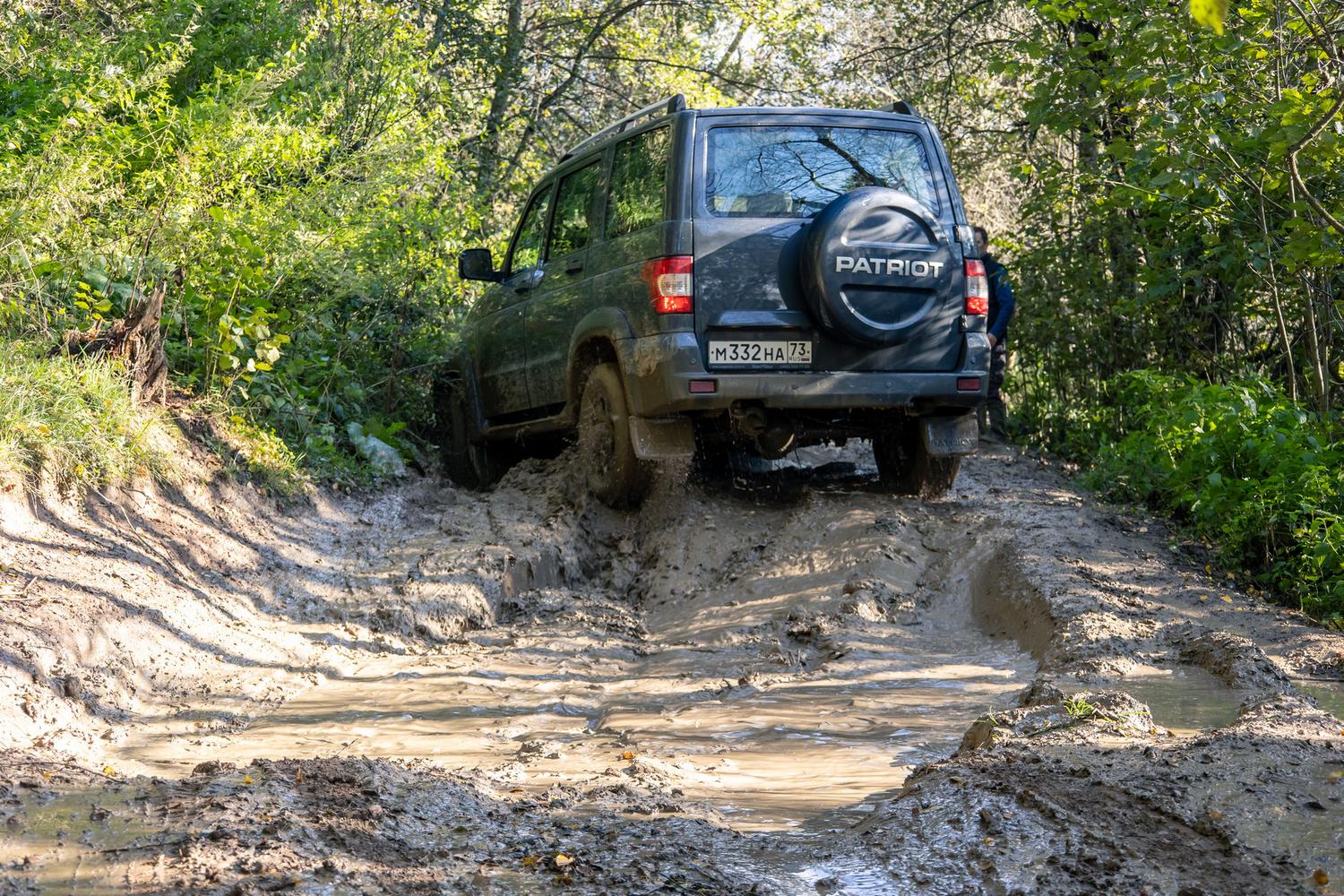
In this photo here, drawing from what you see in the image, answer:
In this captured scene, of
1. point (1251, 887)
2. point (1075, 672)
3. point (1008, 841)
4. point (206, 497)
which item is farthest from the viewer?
point (206, 497)

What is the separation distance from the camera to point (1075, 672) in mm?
4703

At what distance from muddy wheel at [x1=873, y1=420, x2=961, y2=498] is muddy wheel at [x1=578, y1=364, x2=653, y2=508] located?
1.43m

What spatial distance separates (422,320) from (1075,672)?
6.43 meters

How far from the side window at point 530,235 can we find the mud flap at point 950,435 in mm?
2732

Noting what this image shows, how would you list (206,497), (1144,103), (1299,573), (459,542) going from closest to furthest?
(1299,573), (206,497), (459,542), (1144,103)

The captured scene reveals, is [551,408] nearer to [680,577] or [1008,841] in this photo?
[680,577]

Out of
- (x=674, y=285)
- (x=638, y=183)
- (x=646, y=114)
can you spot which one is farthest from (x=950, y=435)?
(x=646, y=114)

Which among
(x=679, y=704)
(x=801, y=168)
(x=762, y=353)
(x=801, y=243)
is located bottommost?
(x=679, y=704)

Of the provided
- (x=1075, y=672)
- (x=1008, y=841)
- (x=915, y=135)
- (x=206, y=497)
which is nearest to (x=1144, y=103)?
(x=915, y=135)

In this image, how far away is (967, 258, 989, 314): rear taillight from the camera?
6.77 meters

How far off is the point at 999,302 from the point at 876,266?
3.97 meters

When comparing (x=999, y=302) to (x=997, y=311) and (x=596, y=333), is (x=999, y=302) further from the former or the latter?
(x=596, y=333)

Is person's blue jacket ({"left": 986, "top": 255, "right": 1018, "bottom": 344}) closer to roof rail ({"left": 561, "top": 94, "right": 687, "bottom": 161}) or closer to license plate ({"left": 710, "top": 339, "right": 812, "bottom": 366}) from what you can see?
roof rail ({"left": 561, "top": 94, "right": 687, "bottom": 161})

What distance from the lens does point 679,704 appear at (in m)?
4.77
